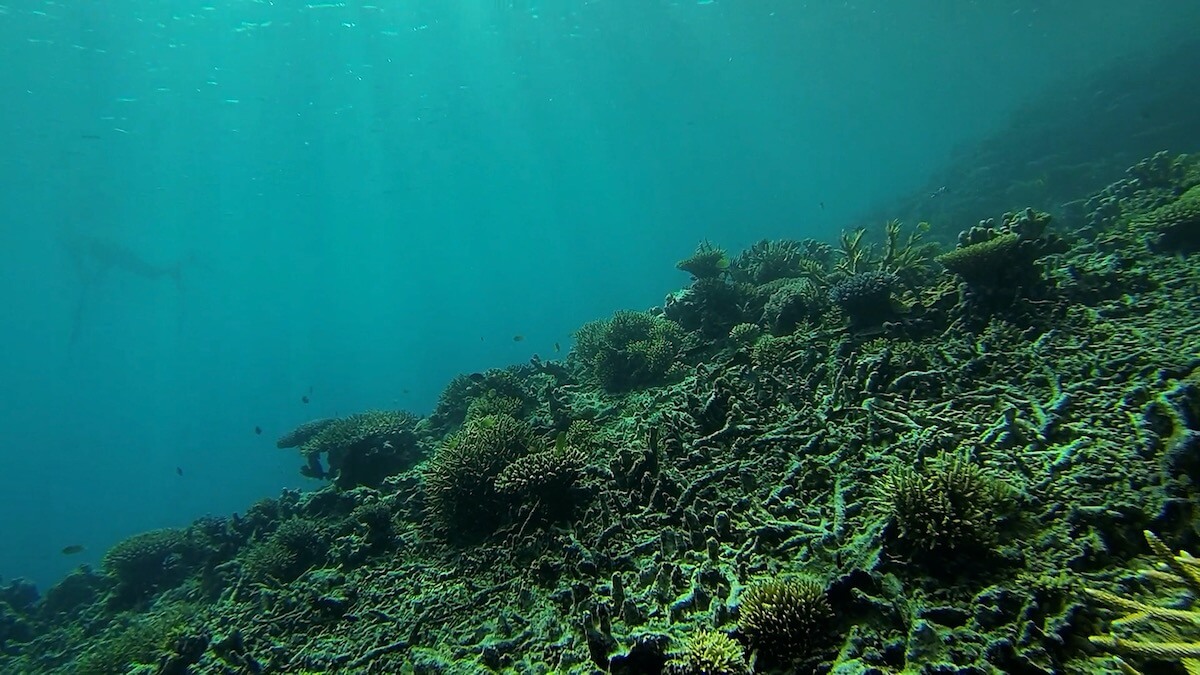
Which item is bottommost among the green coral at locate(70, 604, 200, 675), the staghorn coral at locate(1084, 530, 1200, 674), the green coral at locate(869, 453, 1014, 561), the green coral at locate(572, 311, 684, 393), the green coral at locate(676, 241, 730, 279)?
the staghorn coral at locate(1084, 530, 1200, 674)

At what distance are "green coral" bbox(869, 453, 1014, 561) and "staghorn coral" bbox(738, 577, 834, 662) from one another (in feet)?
3.19

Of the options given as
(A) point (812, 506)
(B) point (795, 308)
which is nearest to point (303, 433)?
(B) point (795, 308)

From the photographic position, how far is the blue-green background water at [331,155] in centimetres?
4766

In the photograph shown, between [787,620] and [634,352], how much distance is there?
7382mm

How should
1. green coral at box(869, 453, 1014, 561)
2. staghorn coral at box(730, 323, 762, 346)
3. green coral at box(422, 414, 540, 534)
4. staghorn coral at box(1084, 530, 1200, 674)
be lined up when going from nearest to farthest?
staghorn coral at box(1084, 530, 1200, 674) → green coral at box(869, 453, 1014, 561) → green coral at box(422, 414, 540, 534) → staghorn coral at box(730, 323, 762, 346)

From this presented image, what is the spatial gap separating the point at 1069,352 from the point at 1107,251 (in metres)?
3.57

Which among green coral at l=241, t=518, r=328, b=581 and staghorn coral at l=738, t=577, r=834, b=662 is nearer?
staghorn coral at l=738, t=577, r=834, b=662

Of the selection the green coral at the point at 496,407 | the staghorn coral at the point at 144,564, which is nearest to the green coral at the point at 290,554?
the green coral at the point at 496,407

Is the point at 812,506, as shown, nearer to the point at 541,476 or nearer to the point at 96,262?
the point at 541,476

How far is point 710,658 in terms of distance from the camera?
12.7ft

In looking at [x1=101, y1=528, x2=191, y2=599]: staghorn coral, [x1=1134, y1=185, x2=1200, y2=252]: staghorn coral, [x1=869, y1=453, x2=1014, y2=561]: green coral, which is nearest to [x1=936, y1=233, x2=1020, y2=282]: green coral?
[x1=1134, y1=185, x2=1200, y2=252]: staghorn coral

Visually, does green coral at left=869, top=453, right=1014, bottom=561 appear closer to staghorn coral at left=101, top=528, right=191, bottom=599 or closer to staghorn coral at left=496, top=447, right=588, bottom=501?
staghorn coral at left=496, top=447, right=588, bottom=501

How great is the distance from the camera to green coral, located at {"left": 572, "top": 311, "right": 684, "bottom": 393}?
1088 cm

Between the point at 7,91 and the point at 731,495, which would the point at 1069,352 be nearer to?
the point at 731,495
